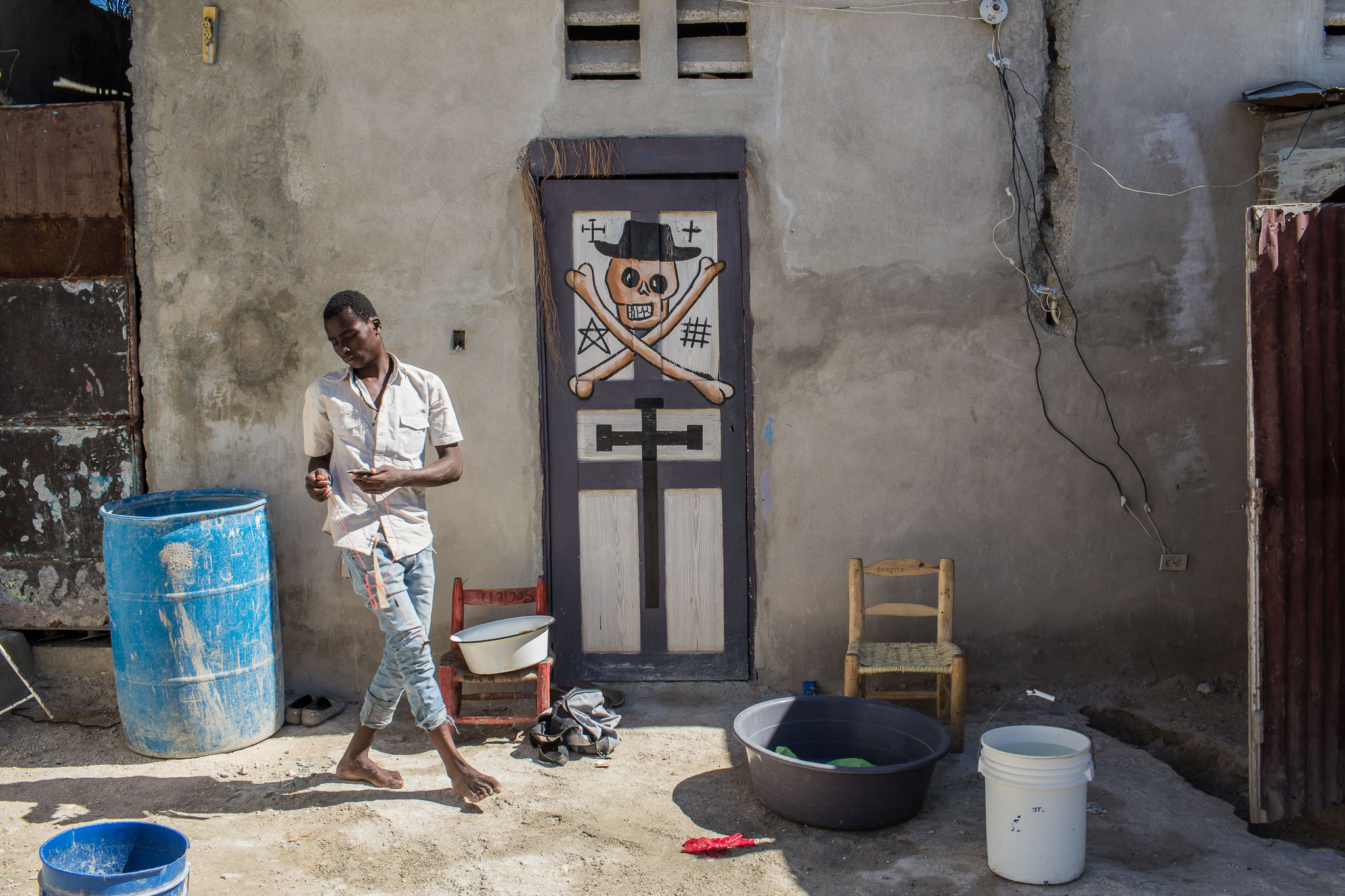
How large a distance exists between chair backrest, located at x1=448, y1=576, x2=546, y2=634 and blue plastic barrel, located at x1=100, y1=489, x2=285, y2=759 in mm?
860

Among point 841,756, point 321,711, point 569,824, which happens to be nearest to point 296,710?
point 321,711

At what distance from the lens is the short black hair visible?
3.70 meters

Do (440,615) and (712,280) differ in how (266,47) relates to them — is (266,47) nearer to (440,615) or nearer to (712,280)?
(712,280)

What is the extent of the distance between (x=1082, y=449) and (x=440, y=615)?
11.2 ft

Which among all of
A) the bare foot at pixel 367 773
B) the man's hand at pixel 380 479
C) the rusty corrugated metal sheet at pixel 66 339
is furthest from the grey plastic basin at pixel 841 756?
the rusty corrugated metal sheet at pixel 66 339

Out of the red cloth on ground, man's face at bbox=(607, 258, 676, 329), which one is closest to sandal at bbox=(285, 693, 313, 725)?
the red cloth on ground

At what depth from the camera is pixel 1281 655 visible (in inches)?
144

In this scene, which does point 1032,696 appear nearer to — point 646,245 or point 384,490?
point 646,245

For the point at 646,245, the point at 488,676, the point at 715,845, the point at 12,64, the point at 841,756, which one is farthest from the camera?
the point at 12,64

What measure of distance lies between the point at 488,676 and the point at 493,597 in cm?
49

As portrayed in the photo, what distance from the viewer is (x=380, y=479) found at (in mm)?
3674

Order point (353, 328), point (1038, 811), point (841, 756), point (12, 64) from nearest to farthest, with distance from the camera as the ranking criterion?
1. point (1038, 811)
2. point (353, 328)
3. point (841, 756)
4. point (12, 64)

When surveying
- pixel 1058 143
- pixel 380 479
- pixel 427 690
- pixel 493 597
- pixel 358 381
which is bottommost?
pixel 427 690

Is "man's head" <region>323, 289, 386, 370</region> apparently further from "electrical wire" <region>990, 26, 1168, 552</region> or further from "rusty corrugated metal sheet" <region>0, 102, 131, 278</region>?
"electrical wire" <region>990, 26, 1168, 552</region>
